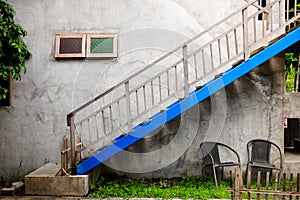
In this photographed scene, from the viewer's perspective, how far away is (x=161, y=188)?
6.95 metres

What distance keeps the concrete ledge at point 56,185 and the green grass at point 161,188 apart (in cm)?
26

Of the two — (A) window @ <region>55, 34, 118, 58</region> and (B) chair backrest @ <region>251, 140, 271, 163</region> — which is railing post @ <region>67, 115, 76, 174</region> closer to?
(A) window @ <region>55, 34, 118, 58</region>

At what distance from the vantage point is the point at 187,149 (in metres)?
7.61

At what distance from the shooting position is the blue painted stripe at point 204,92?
6.34m

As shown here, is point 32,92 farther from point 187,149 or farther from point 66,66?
point 187,149

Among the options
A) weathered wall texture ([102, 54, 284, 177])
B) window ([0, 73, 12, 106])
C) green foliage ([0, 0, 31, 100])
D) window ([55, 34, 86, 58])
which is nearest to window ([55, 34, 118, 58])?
window ([55, 34, 86, 58])

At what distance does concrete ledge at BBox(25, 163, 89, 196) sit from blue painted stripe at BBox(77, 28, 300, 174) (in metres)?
0.28

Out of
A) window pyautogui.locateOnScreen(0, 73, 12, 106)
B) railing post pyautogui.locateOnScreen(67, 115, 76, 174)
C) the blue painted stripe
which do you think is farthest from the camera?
window pyautogui.locateOnScreen(0, 73, 12, 106)

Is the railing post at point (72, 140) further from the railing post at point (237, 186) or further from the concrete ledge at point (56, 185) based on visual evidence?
the railing post at point (237, 186)

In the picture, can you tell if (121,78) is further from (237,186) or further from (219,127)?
(237,186)

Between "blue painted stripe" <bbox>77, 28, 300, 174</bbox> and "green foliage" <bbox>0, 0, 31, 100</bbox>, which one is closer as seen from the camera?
"blue painted stripe" <bbox>77, 28, 300, 174</bbox>

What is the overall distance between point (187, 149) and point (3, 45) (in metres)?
4.40

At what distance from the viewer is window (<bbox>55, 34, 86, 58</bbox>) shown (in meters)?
7.59

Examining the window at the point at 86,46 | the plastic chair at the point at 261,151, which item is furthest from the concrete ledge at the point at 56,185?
the plastic chair at the point at 261,151
